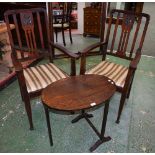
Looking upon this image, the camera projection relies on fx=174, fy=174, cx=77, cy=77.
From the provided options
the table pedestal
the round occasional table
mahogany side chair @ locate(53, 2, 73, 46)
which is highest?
mahogany side chair @ locate(53, 2, 73, 46)

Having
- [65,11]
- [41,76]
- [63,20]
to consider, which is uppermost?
[65,11]

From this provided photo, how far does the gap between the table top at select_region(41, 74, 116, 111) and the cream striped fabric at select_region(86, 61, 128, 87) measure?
202 millimetres

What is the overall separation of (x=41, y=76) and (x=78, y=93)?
1.77ft

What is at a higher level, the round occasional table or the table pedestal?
the round occasional table

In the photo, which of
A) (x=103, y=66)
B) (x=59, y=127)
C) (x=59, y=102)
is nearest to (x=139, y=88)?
(x=103, y=66)

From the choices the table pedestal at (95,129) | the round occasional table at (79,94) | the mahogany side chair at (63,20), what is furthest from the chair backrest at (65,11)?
the table pedestal at (95,129)

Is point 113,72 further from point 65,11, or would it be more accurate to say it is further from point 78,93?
point 65,11

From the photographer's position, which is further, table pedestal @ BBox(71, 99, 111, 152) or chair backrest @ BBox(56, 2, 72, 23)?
chair backrest @ BBox(56, 2, 72, 23)

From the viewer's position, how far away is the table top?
1.27 metres

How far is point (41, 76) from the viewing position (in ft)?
5.78

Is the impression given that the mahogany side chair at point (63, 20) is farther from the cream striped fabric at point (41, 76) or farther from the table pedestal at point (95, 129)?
the table pedestal at point (95, 129)

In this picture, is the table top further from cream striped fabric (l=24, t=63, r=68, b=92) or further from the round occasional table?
cream striped fabric (l=24, t=63, r=68, b=92)

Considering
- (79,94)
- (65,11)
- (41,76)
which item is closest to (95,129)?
(79,94)

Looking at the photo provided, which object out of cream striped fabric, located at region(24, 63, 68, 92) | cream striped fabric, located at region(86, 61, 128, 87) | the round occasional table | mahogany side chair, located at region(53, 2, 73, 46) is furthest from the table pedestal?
mahogany side chair, located at region(53, 2, 73, 46)
